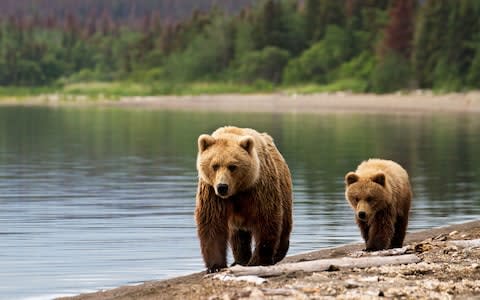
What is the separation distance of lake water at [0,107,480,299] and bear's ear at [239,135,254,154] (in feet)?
7.73

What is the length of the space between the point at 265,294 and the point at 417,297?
3.48 feet

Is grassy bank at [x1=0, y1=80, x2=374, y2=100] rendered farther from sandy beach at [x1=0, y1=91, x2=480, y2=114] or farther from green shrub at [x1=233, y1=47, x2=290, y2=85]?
sandy beach at [x1=0, y1=91, x2=480, y2=114]

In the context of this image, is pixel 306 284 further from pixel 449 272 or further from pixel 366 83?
pixel 366 83

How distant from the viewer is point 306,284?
28.5 ft

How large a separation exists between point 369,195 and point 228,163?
2506mm

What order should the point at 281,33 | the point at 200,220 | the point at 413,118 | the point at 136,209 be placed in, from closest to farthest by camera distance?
the point at 200,220
the point at 136,209
the point at 413,118
the point at 281,33

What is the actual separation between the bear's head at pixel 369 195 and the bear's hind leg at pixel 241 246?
136 centimetres

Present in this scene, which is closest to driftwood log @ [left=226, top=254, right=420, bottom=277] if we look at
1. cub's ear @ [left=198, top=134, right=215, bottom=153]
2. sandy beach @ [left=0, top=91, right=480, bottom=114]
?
cub's ear @ [left=198, top=134, right=215, bottom=153]

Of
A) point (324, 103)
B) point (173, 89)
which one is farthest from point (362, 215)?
point (173, 89)

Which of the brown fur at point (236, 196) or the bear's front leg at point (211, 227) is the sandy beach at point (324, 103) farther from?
the bear's front leg at point (211, 227)

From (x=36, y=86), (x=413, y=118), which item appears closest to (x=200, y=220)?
(x=413, y=118)

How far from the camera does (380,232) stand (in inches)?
466

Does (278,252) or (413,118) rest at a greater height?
(278,252)

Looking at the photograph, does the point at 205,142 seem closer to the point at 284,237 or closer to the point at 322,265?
the point at 322,265
